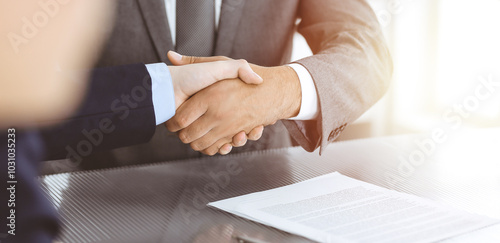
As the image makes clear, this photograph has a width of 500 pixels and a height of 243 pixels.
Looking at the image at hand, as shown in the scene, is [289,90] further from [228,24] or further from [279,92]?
[228,24]

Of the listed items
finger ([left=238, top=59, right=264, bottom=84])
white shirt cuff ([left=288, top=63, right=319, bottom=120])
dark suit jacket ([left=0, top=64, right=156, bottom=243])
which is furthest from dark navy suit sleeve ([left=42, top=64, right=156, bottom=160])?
white shirt cuff ([left=288, top=63, right=319, bottom=120])

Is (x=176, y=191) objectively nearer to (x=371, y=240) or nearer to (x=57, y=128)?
(x=57, y=128)

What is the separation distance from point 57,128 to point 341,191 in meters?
0.49

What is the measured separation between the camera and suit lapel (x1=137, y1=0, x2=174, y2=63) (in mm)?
1234

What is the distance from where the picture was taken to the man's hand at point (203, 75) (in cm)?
100

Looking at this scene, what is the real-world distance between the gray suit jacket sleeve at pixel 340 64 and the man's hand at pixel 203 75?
0.15 meters

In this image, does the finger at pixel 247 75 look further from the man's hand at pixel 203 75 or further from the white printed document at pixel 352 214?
the white printed document at pixel 352 214

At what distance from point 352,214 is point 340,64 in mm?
523

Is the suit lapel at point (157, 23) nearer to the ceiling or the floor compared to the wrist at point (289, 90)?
nearer to the ceiling

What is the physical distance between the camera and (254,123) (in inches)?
41.8

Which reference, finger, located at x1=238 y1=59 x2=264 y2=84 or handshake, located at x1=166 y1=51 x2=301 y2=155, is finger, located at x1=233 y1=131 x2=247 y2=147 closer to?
handshake, located at x1=166 y1=51 x2=301 y2=155

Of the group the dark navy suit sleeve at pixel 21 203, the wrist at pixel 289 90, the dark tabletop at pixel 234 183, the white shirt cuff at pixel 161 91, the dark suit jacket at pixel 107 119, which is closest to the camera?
the dark navy suit sleeve at pixel 21 203

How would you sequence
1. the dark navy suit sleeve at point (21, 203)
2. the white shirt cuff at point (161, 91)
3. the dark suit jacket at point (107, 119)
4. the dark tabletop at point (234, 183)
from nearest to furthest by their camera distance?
the dark navy suit sleeve at point (21, 203) → the dark tabletop at point (234, 183) → the dark suit jacket at point (107, 119) → the white shirt cuff at point (161, 91)

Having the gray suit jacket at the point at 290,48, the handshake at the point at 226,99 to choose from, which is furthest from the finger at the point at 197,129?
the gray suit jacket at the point at 290,48
